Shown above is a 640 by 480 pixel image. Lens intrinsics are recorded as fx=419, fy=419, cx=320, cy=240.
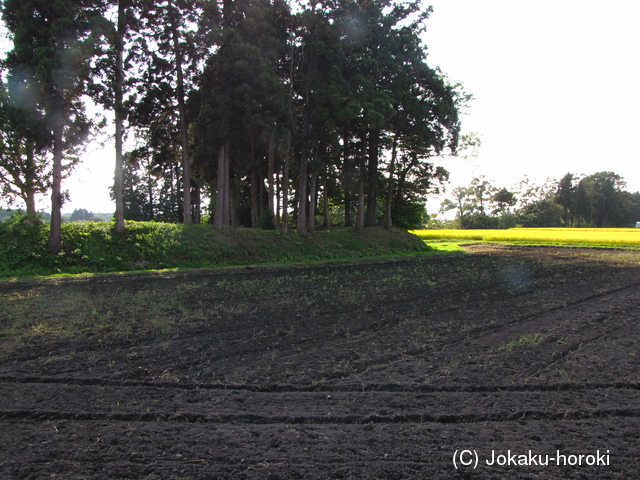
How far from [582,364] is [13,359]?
7.57 meters

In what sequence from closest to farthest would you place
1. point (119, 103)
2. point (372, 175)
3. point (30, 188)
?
point (119, 103), point (30, 188), point (372, 175)

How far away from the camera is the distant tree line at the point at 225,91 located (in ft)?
50.4

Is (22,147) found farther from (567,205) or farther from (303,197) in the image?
(567,205)

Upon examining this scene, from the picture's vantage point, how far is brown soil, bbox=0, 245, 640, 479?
3.28 m

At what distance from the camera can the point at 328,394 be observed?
4.53m

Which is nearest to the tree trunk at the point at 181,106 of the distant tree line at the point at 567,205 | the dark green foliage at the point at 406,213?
the dark green foliage at the point at 406,213

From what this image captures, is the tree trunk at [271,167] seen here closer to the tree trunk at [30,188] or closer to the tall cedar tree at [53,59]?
the tall cedar tree at [53,59]

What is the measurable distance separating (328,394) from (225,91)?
58.9 feet

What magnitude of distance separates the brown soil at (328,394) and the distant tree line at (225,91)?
38.1 ft

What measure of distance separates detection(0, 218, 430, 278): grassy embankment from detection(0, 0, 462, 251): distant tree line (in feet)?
2.80

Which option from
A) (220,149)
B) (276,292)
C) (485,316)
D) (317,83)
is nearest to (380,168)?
(317,83)

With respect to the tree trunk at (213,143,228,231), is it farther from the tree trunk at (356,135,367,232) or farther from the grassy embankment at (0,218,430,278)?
the tree trunk at (356,135,367,232)
